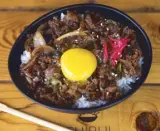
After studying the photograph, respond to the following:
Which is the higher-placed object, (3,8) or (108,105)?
(3,8)

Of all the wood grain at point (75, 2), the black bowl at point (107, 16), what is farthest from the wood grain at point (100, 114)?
the wood grain at point (75, 2)

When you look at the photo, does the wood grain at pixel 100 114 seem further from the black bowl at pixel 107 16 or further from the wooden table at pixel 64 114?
the black bowl at pixel 107 16

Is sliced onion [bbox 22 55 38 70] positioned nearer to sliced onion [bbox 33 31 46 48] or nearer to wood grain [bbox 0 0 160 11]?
sliced onion [bbox 33 31 46 48]

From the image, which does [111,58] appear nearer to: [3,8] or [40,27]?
[40,27]

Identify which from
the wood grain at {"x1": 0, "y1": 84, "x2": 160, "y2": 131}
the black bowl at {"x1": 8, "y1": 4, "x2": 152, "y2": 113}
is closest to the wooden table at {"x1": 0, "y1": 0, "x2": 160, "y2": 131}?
the wood grain at {"x1": 0, "y1": 84, "x2": 160, "y2": 131}

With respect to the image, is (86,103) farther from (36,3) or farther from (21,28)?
(36,3)

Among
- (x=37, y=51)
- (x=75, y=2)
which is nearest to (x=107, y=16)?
(x=75, y=2)

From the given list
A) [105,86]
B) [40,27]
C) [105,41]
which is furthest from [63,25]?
[105,86]

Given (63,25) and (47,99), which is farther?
(63,25)
